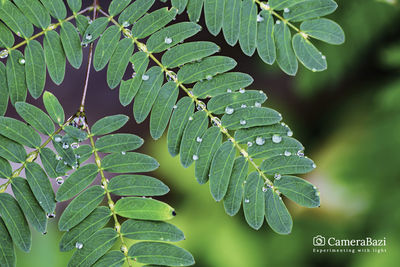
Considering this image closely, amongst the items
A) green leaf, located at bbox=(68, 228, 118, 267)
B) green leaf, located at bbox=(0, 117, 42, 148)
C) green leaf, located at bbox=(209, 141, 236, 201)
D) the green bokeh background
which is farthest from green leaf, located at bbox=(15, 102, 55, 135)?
the green bokeh background

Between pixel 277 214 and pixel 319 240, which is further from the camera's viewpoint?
pixel 319 240

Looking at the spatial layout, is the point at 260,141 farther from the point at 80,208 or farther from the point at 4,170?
the point at 4,170

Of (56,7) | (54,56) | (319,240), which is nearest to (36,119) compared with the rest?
(54,56)

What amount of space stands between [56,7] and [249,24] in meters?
0.41

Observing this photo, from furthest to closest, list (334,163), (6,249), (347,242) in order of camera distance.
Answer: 1. (334,163)
2. (347,242)
3. (6,249)

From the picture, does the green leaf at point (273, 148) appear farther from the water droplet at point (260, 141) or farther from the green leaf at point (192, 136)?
the green leaf at point (192, 136)

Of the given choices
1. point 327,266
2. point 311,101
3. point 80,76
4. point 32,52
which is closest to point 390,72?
point 311,101

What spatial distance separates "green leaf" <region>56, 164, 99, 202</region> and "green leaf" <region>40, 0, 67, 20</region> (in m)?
0.32

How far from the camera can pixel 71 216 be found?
76cm

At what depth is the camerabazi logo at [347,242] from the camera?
1.72m

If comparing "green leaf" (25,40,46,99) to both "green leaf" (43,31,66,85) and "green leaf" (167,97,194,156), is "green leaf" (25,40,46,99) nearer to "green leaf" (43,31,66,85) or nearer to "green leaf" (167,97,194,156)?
"green leaf" (43,31,66,85)

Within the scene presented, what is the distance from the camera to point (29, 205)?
2.47ft

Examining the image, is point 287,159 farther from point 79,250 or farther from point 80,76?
point 80,76

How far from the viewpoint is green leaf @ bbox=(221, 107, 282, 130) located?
77cm
